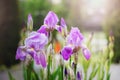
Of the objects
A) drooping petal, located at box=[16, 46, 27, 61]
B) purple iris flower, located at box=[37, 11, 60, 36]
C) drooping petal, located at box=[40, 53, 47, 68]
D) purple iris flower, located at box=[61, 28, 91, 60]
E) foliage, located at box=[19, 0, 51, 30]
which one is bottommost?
drooping petal, located at box=[40, 53, 47, 68]

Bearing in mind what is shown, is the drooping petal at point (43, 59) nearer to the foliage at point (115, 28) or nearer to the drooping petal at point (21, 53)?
the drooping petal at point (21, 53)

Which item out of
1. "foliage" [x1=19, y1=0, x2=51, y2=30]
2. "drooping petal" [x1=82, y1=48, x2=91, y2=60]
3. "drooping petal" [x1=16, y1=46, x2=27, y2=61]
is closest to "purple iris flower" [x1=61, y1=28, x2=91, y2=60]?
"drooping petal" [x1=82, y1=48, x2=91, y2=60]

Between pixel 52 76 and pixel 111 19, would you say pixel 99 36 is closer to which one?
pixel 111 19

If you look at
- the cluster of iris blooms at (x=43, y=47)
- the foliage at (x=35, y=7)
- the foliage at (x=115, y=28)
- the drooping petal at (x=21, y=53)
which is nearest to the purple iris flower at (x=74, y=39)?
the cluster of iris blooms at (x=43, y=47)

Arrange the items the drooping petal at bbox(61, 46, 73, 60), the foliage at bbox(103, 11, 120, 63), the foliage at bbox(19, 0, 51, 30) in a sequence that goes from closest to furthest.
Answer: the drooping petal at bbox(61, 46, 73, 60)
the foliage at bbox(103, 11, 120, 63)
the foliage at bbox(19, 0, 51, 30)

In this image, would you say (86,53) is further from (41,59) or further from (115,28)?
(115,28)

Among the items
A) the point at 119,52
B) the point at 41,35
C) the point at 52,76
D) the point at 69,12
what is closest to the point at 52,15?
the point at 41,35

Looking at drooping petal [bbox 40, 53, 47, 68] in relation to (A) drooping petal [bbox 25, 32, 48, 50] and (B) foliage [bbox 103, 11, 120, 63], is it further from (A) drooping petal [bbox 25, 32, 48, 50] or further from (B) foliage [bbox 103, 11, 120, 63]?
(B) foliage [bbox 103, 11, 120, 63]

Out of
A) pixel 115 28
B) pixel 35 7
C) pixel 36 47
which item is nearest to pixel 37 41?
pixel 36 47
